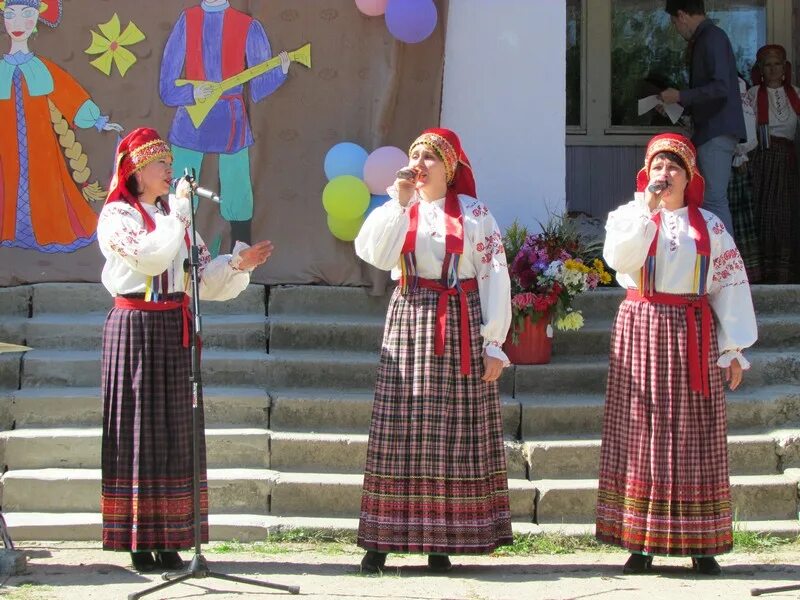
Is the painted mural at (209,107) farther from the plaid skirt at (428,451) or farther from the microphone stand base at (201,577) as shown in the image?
the microphone stand base at (201,577)

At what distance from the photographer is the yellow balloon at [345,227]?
6875mm

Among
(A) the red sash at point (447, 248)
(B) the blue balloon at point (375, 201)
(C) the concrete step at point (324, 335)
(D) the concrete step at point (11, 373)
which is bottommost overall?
(D) the concrete step at point (11, 373)

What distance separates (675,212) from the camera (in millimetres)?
5324

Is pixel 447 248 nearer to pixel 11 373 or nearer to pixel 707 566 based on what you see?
pixel 707 566

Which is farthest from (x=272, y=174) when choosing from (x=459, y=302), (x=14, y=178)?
(x=459, y=302)

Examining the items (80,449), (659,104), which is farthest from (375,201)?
(659,104)

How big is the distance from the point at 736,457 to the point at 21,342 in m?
3.90

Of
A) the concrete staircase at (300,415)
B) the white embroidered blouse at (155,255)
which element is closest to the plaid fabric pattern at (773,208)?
the concrete staircase at (300,415)

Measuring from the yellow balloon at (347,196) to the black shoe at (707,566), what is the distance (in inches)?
104

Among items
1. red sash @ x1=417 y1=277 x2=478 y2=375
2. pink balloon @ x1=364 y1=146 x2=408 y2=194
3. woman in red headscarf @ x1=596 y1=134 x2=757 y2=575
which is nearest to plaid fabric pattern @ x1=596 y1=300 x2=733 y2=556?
woman in red headscarf @ x1=596 y1=134 x2=757 y2=575

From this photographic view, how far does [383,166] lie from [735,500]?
8.28 feet

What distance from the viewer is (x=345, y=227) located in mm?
6918

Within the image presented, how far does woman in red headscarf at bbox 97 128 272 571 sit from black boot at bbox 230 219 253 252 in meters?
1.81

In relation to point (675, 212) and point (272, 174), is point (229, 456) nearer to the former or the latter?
point (272, 174)
